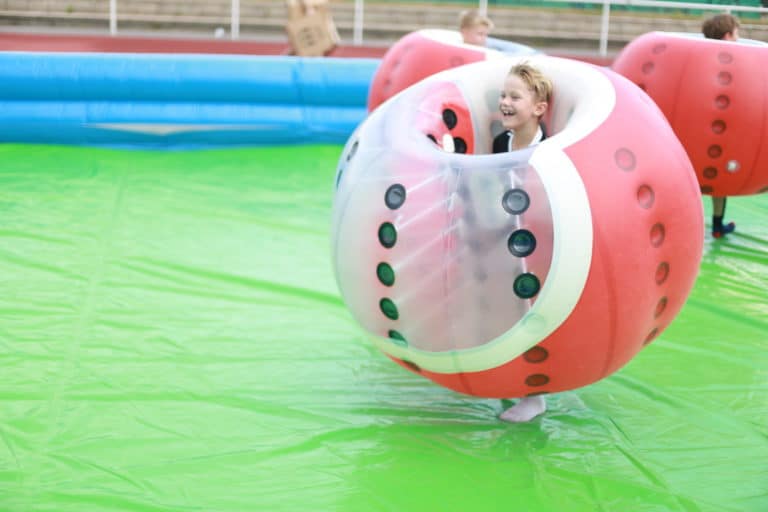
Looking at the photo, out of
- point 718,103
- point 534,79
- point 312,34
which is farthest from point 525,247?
point 312,34

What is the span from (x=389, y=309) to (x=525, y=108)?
2.18 ft

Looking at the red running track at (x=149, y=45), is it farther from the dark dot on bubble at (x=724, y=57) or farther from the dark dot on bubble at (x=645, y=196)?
the dark dot on bubble at (x=645, y=196)

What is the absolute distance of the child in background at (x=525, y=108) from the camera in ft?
8.39

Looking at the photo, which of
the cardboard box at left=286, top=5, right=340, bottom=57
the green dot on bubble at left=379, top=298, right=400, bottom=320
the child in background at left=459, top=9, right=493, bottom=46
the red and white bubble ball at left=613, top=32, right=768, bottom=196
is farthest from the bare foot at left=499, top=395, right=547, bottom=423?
the cardboard box at left=286, top=5, right=340, bottom=57

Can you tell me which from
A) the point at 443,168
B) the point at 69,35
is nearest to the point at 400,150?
the point at 443,168

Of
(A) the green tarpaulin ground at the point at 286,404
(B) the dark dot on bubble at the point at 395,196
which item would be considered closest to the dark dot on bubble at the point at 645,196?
(B) the dark dot on bubble at the point at 395,196

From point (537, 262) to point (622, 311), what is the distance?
9.3 inches

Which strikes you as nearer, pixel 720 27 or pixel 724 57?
pixel 724 57

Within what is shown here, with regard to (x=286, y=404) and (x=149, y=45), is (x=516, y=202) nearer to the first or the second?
(x=286, y=404)

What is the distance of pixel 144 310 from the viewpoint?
3264 mm

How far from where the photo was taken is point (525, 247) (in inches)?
84.4

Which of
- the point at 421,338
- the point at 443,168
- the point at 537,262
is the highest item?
the point at 443,168

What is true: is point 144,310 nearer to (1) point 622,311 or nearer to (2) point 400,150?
(2) point 400,150

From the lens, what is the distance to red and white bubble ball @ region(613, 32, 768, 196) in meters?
3.85
